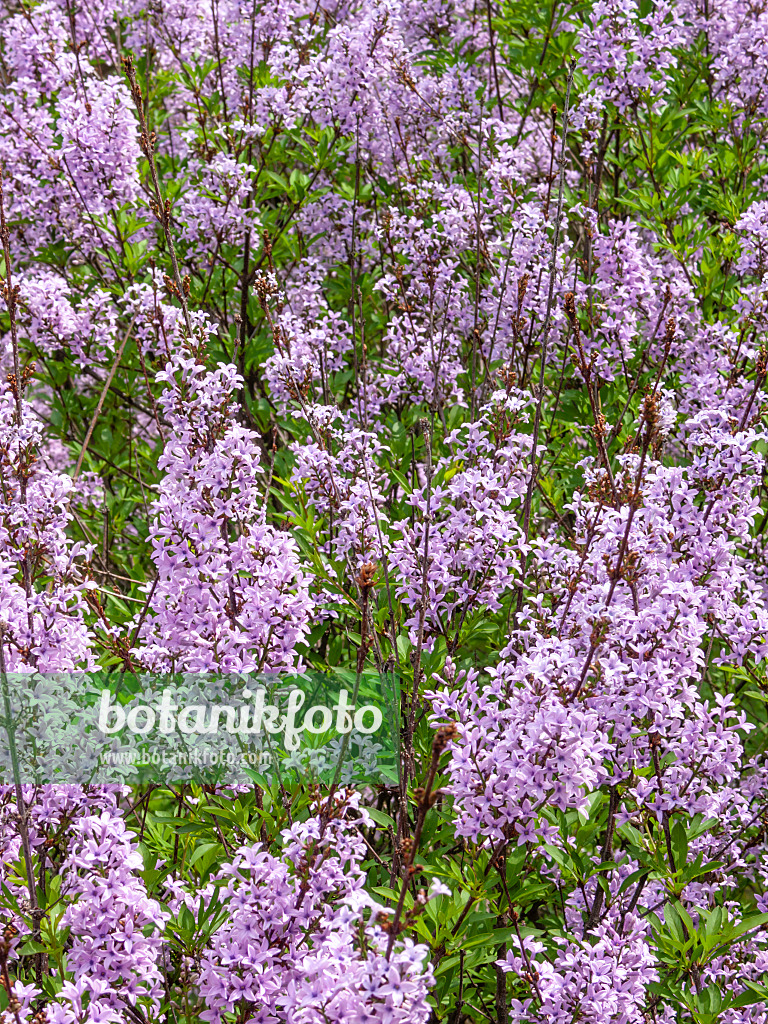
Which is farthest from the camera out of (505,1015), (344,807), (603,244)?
(603,244)

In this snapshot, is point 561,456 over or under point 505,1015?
over

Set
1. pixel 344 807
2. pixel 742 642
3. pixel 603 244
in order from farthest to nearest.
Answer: pixel 603 244, pixel 742 642, pixel 344 807

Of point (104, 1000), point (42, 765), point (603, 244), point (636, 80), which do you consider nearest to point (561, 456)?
point (603, 244)

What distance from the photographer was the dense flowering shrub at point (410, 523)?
2.73m

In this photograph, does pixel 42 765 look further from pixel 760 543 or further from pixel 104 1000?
pixel 760 543

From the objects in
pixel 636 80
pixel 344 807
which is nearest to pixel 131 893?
pixel 344 807

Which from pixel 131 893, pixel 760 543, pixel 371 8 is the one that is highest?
pixel 371 8

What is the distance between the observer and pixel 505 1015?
3.57 m

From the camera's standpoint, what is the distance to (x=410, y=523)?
477cm

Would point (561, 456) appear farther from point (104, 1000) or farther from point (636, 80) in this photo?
point (104, 1000)

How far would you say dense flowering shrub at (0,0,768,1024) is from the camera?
8.95ft

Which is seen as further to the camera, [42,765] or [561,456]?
[561,456]

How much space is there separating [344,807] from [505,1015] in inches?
Result: 57.4

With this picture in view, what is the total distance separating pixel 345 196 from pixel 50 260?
187cm
